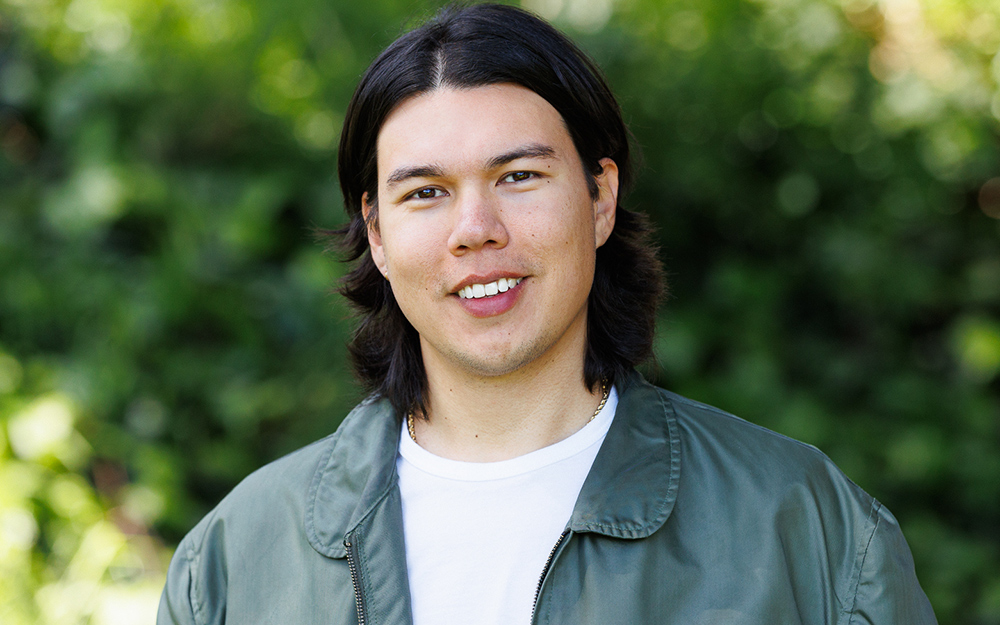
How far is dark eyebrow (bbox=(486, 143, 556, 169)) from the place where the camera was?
170cm

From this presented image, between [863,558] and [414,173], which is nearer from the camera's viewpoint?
[863,558]

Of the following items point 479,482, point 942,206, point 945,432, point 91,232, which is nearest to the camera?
point 479,482

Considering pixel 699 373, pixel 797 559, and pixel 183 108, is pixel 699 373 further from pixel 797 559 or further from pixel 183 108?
pixel 183 108

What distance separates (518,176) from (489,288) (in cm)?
23

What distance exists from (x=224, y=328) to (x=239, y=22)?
156 cm

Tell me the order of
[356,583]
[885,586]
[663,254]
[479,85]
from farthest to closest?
[663,254] < [479,85] < [356,583] < [885,586]

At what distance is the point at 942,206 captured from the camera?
3.85 meters

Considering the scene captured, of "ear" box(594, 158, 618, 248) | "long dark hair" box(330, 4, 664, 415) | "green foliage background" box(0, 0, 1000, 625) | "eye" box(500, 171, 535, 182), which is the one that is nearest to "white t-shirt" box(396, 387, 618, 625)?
"long dark hair" box(330, 4, 664, 415)

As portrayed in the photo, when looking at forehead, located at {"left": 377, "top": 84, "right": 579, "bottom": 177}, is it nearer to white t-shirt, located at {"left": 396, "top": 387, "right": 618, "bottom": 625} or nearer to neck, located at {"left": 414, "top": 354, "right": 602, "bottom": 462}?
neck, located at {"left": 414, "top": 354, "right": 602, "bottom": 462}

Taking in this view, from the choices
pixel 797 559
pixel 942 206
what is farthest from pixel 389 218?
pixel 942 206

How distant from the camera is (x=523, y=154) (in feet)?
5.66

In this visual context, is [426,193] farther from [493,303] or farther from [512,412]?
[512,412]

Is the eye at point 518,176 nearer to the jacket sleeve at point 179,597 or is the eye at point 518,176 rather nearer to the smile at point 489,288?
the smile at point 489,288

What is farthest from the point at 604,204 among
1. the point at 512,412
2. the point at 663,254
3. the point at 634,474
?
the point at 663,254
